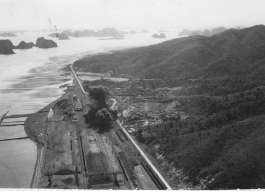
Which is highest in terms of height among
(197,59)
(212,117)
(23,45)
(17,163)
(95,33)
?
(95,33)

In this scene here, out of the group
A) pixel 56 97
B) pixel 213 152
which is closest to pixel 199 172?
pixel 213 152

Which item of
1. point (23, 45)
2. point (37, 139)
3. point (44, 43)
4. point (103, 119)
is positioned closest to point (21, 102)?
point (37, 139)

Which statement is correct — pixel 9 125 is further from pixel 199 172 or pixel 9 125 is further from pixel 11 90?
pixel 199 172

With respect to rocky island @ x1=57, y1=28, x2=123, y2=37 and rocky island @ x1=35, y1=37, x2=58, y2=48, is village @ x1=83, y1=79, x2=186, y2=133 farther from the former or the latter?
rocky island @ x1=35, y1=37, x2=58, y2=48

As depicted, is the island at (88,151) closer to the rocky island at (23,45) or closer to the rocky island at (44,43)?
the rocky island at (23,45)

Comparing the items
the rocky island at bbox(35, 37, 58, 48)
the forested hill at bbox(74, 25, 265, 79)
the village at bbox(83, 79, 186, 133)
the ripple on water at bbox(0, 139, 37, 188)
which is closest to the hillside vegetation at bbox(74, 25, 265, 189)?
the forested hill at bbox(74, 25, 265, 79)

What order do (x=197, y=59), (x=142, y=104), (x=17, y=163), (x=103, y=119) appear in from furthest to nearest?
(x=197, y=59) → (x=142, y=104) → (x=103, y=119) → (x=17, y=163)

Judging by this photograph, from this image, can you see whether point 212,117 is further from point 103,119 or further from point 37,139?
point 37,139
